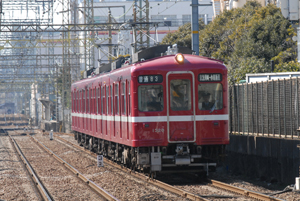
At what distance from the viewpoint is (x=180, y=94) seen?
1232cm

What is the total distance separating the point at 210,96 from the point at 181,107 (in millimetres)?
729

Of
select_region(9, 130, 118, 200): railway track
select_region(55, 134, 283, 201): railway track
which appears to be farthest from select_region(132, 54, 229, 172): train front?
select_region(9, 130, 118, 200): railway track

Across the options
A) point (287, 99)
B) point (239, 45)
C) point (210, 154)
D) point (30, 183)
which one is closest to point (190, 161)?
point (210, 154)

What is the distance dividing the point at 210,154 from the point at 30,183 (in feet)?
15.6

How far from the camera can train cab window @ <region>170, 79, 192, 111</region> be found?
12.2m

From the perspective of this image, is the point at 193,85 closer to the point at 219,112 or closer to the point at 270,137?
the point at 219,112

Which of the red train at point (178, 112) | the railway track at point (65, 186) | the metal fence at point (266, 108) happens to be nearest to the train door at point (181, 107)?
the red train at point (178, 112)

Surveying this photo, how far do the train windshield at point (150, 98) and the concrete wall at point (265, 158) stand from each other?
268 centimetres

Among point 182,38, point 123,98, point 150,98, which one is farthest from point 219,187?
point 182,38

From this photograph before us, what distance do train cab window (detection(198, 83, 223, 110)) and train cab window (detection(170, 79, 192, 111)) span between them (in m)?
0.27

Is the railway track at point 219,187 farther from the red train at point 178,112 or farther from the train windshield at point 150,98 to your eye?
the train windshield at point 150,98

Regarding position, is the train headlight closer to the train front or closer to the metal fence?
the train front

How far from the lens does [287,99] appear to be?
1200 cm

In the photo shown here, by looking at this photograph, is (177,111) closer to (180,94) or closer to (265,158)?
(180,94)
